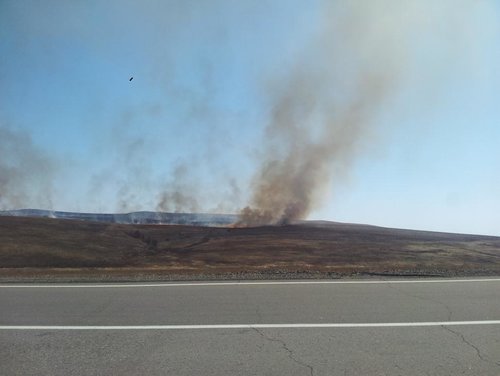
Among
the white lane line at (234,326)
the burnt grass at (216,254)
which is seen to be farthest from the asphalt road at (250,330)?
the burnt grass at (216,254)

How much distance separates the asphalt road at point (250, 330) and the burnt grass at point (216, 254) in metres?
4.22

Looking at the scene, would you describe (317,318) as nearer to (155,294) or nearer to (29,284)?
(155,294)

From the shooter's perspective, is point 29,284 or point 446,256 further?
point 446,256

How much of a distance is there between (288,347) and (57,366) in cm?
242

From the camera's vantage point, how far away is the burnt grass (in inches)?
543

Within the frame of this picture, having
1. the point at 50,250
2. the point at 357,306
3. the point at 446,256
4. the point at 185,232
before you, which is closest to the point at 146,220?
the point at 185,232

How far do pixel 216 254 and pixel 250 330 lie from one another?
1377 cm

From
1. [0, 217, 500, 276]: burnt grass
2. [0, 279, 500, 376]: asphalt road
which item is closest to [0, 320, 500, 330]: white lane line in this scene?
[0, 279, 500, 376]: asphalt road

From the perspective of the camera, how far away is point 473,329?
5672 millimetres

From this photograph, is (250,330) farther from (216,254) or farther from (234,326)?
(216,254)

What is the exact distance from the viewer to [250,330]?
5.66 metres

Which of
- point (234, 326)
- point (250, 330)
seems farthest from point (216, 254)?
point (250, 330)

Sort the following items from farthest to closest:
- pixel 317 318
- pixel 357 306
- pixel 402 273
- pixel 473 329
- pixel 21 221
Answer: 1. pixel 21 221
2. pixel 402 273
3. pixel 357 306
4. pixel 317 318
5. pixel 473 329

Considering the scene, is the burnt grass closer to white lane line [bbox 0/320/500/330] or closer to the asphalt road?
the asphalt road
